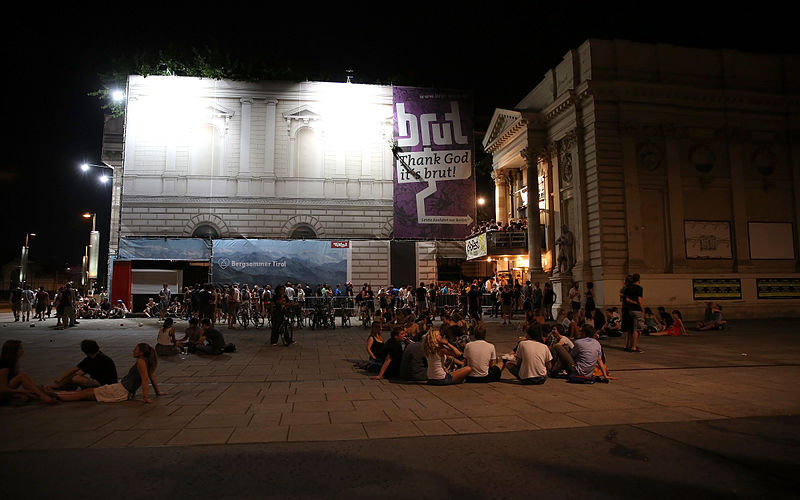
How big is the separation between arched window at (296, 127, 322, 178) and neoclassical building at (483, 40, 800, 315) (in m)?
15.5

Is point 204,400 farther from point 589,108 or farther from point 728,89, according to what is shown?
point 728,89

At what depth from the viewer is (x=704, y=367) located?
32.0 feet

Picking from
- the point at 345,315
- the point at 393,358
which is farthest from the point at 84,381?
the point at 345,315

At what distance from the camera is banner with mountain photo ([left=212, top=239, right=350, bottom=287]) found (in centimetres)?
2705

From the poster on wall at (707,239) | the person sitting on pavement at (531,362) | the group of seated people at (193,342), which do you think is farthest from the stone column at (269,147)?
the person sitting on pavement at (531,362)

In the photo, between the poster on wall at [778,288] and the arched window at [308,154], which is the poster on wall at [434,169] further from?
the poster on wall at [778,288]

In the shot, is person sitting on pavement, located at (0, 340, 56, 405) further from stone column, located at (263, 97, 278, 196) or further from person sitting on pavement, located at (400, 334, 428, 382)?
stone column, located at (263, 97, 278, 196)

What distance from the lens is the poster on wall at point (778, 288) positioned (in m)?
22.6

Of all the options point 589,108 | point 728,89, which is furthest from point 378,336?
point 728,89

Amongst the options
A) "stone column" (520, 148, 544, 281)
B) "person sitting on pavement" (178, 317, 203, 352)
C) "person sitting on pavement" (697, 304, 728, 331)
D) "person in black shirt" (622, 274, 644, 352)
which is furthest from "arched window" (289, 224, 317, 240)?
"person in black shirt" (622, 274, 644, 352)

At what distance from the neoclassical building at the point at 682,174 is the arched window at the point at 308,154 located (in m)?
15.5

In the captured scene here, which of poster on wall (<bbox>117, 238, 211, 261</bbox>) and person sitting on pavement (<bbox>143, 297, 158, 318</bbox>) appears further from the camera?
poster on wall (<bbox>117, 238, 211, 261</bbox>)

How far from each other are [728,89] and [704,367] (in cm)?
1988

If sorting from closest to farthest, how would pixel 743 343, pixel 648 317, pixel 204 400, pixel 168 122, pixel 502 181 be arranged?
pixel 204 400 < pixel 743 343 < pixel 648 317 < pixel 168 122 < pixel 502 181
